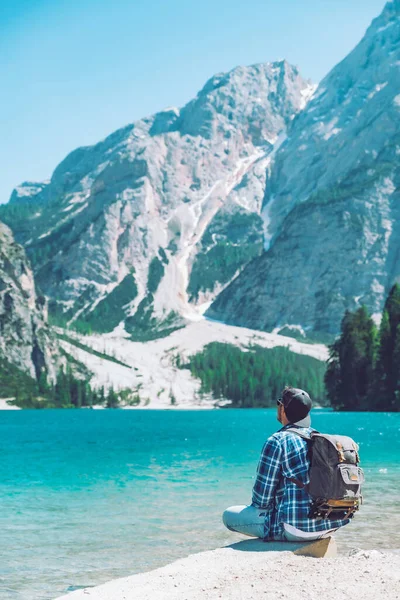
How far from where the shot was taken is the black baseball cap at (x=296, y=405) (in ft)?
46.0

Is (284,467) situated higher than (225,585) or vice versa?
(284,467)

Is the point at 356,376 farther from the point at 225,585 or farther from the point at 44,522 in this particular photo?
the point at 225,585

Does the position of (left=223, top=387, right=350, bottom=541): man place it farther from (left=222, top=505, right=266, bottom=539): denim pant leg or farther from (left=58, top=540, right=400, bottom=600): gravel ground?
(left=58, top=540, right=400, bottom=600): gravel ground

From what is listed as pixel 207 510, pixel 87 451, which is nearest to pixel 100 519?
pixel 207 510

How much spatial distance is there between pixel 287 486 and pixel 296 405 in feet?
4.91

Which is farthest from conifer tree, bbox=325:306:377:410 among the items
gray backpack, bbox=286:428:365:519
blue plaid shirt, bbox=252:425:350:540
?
gray backpack, bbox=286:428:365:519

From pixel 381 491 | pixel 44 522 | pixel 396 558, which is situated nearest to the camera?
pixel 396 558

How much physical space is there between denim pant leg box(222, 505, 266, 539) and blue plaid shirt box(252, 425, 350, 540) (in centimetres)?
36

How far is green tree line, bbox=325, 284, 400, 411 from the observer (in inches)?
5664

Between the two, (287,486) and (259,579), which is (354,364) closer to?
(287,486)

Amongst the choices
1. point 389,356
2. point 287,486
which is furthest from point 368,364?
point 287,486

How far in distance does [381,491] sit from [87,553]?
60.2ft

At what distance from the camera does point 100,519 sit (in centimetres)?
3023

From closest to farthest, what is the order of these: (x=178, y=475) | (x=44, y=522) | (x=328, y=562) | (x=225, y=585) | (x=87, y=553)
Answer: (x=225, y=585)
(x=328, y=562)
(x=87, y=553)
(x=44, y=522)
(x=178, y=475)
